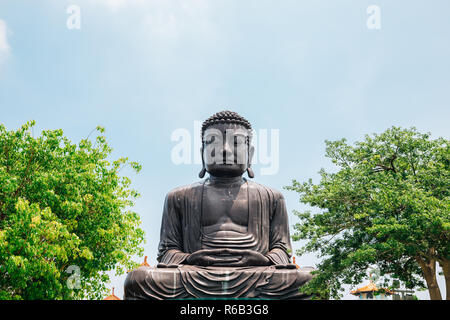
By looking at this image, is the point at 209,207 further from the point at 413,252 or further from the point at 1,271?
the point at 1,271

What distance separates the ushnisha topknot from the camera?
936 centimetres

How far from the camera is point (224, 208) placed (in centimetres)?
902

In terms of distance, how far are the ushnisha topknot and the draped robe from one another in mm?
1154

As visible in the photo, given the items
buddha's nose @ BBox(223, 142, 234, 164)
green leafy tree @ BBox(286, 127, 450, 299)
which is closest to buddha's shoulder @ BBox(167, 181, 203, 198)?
buddha's nose @ BBox(223, 142, 234, 164)

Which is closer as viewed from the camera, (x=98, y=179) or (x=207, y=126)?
(x=207, y=126)

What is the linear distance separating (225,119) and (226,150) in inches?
26.4

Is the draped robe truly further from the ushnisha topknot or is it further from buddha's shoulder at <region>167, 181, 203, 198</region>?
the ushnisha topknot

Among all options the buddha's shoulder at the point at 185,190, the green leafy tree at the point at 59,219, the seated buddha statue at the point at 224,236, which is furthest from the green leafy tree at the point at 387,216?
the green leafy tree at the point at 59,219

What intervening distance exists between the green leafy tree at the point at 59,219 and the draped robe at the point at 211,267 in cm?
316

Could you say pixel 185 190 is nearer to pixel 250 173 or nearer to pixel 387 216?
pixel 250 173

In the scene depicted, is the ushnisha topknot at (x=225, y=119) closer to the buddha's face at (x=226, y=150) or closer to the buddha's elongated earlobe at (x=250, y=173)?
the buddha's face at (x=226, y=150)
